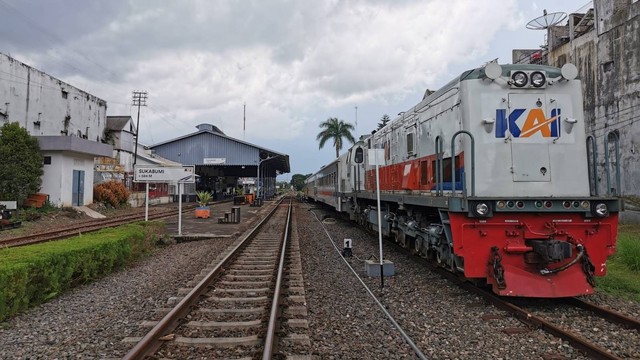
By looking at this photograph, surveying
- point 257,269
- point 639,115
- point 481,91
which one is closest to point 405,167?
point 481,91

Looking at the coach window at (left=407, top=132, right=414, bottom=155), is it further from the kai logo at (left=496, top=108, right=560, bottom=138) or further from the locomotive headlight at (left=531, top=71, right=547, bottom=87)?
the locomotive headlight at (left=531, top=71, right=547, bottom=87)

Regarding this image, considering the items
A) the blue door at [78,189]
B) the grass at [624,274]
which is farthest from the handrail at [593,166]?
the blue door at [78,189]

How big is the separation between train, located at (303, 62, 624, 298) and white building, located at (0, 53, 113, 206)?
67.2 ft

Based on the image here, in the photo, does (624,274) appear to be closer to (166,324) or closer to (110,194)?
(166,324)

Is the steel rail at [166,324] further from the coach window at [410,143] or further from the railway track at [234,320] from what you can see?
the coach window at [410,143]

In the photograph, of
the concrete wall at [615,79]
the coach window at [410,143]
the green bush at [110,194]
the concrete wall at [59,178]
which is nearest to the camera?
the coach window at [410,143]

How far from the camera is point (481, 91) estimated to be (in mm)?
6688

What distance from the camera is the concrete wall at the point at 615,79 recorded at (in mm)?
18500

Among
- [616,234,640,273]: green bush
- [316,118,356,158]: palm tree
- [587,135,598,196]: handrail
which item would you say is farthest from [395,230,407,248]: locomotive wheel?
[316,118,356,158]: palm tree

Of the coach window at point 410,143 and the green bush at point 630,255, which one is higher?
the coach window at point 410,143

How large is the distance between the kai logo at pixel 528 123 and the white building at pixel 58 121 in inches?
874

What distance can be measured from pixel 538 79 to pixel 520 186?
171 cm

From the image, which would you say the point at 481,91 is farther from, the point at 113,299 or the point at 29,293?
the point at 29,293

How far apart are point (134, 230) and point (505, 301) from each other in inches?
338
